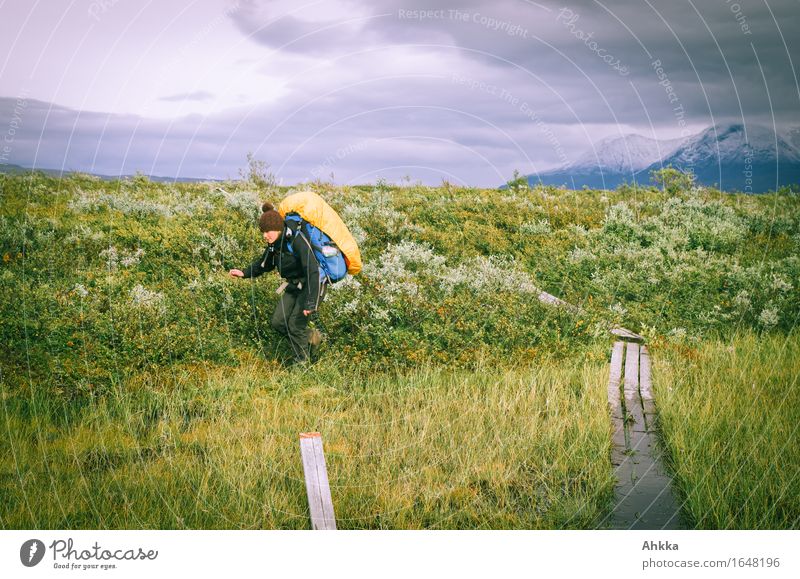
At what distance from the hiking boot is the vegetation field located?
10.2 inches

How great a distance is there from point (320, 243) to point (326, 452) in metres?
2.79

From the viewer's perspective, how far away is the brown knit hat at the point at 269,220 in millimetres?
7332

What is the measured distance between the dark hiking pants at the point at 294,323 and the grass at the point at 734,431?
4.59 metres

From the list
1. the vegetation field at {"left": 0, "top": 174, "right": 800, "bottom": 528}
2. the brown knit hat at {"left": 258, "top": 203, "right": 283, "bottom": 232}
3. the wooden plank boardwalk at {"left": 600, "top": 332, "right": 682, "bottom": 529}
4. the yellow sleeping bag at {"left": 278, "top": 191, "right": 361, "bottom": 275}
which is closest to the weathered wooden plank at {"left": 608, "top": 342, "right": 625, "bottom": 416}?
the wooden plank boardwalk at {"left": 600, "top": 332, "right": 682, "bottom": 529}

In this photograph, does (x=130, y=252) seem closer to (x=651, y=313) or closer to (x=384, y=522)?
(x=384, y=522)

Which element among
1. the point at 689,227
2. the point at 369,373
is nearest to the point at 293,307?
the point at 369,373

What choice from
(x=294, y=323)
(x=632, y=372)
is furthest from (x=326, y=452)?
(x=632, y=372)

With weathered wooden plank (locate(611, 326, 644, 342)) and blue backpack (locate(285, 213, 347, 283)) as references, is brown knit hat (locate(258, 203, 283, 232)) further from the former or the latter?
weathered wooden plank (locate(611, 326, 644, 342))

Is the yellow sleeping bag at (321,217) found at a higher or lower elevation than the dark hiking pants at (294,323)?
higher

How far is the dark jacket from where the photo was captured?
7488 mm

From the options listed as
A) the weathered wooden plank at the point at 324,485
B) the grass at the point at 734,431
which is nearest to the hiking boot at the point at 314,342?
the weathered wooden plank at the point at 324,485

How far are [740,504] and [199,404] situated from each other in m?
5.72

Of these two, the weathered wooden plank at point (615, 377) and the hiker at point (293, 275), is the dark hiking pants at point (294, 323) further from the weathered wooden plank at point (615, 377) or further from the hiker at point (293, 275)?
the weathered wooden plank at point (615, 377)

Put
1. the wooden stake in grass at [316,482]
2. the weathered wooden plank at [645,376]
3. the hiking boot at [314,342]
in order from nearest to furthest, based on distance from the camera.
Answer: the wooden stake in grass at [316,482] < the weathered wooden plank at [645,376] < the hiking boot at [314,342]
